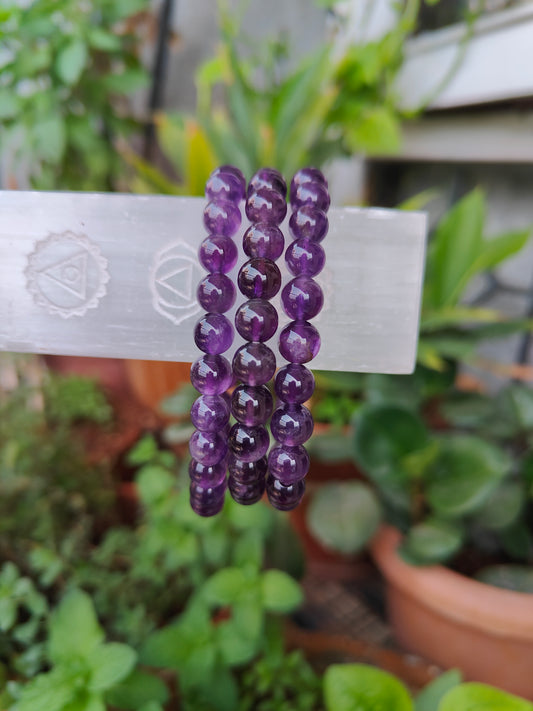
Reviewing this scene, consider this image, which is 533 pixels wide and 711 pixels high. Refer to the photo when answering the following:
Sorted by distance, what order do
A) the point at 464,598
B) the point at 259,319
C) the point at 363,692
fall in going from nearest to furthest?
the point at 259,319 → the point at 363,692 → the point at 464,598

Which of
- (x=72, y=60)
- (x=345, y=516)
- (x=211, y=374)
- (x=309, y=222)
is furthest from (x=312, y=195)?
(x=72, y=60)

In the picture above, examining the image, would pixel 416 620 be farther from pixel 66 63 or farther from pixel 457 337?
pixel 66 63

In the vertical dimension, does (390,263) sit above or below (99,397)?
above

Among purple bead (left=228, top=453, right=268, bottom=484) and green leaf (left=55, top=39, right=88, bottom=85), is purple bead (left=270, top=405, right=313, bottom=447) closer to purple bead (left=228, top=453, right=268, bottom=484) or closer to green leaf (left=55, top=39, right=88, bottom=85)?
purple bead (left=228, top=453, right=268, bottom=484)

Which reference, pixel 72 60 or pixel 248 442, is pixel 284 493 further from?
pixel 72 60

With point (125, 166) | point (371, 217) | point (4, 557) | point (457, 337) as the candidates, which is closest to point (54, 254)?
point (371, 217)

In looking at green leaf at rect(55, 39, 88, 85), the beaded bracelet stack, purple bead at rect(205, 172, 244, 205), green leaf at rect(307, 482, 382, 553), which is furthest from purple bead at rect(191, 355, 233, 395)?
green leaf at rect(55, 39, 88, 85)

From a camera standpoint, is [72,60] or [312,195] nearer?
[312,195]
